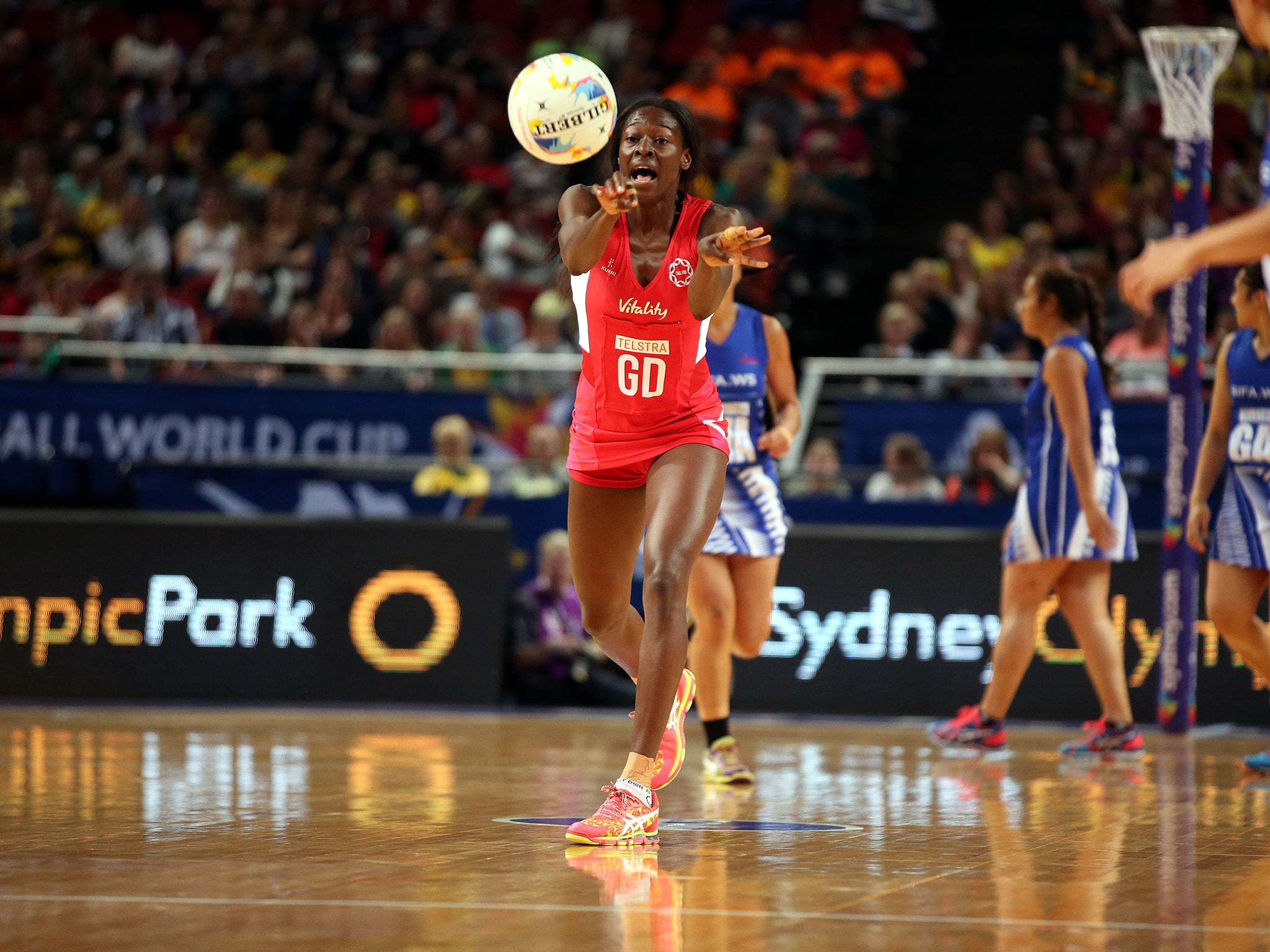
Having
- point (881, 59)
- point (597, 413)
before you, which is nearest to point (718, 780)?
point (597, 413)

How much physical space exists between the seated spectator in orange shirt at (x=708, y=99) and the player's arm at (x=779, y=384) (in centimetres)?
1002

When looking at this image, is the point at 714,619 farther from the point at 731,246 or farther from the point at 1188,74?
the point at 1188,74

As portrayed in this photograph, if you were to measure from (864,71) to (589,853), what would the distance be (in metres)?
14.0

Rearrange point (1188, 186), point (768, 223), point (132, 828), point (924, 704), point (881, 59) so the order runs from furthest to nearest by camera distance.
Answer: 1. point (881, 59)
2. point (768, 223)
3. point (924, 704)
4. point (1188, 186)
5. point (132, 828)

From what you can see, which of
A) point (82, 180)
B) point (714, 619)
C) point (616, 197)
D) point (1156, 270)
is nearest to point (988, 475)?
point (714, 619)

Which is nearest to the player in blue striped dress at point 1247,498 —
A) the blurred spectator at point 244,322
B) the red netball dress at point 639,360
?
the red netball dress at point 639,360

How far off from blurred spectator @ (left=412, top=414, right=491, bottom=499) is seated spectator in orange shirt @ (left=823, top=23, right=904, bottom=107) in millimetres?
7609

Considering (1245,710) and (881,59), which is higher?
(881,59)

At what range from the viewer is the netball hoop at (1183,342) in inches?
381

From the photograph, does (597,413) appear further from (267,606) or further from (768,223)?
(768,223)

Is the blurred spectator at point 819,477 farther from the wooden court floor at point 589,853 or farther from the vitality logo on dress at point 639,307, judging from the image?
the vitality logo on dress at point 639,307

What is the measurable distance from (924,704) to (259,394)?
17.6ft

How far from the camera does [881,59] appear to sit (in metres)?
17.9

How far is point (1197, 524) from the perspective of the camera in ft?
26.9
